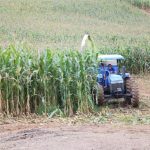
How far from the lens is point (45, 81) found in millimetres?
11352

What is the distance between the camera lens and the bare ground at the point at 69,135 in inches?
288

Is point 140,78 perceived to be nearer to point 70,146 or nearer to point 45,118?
point 45,118

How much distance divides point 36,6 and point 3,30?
1195 cm

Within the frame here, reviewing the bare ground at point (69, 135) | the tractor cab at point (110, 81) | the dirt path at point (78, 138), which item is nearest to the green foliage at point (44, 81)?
the tractor cab at point (110, 81)

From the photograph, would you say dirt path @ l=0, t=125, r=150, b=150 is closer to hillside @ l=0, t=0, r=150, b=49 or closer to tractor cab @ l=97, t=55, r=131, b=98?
tractor cab @ l=97, t=55, r=131, b=98

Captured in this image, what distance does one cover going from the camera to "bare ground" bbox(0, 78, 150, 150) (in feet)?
24.0

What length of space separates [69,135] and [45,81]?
3.36 m

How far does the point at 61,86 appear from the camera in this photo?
11430 mm

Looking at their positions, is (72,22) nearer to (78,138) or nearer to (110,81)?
(110,81)

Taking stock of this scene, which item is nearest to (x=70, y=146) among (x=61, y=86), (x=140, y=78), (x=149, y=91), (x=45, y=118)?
(x=45, y=118)

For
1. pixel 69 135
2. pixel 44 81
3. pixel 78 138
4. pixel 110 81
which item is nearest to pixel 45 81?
pixel 44 81

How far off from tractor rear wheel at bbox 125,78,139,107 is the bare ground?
2.28 metres

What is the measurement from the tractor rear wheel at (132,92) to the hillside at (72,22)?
14.5m

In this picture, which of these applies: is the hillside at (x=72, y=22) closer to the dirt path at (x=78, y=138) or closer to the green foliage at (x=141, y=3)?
the green foliage at (x=141, y=3)
